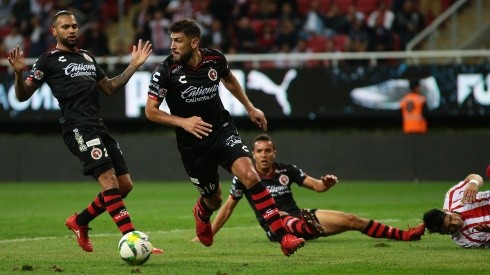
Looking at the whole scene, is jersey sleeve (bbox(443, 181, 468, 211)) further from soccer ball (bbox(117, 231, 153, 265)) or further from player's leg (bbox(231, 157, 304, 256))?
soccer ball (bbox(117, 231, 153, 265))

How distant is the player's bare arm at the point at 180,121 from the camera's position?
963 cm

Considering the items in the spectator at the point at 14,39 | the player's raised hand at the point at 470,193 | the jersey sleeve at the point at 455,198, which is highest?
the player's raised hand at the point at 470,193

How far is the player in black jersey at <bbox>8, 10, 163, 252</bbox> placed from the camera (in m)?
9.95

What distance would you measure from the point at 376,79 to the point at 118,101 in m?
5.90

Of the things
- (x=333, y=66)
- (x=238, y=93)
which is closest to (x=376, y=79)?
(x=333, y=66)

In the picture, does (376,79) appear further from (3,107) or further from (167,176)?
(3,107)

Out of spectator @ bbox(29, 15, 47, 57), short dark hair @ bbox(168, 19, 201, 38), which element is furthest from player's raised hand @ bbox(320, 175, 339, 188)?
spectator @ bbox(29, 15, 47, 57)

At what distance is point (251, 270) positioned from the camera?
8930mm

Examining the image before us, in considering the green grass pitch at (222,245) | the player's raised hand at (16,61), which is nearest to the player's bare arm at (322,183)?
the green grass pitch at (222,245)

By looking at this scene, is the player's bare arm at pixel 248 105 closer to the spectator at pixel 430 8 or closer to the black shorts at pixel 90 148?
the black shorts at pixel 90 148

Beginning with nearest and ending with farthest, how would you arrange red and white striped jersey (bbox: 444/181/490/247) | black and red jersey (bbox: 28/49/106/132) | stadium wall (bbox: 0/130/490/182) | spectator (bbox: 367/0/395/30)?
black and red jersey (bbox: 28/49/106/132) < red and white striped jersey (bbox: 444/181/490/247) < stadium wall (bbox: 0/130/490/182) < spectator (bbox: 367/0/395/30)

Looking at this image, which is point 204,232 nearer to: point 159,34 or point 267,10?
point 159,34

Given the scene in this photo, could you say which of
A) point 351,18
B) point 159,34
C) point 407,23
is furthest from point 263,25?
point 407,23

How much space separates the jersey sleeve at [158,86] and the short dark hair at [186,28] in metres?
0.40
